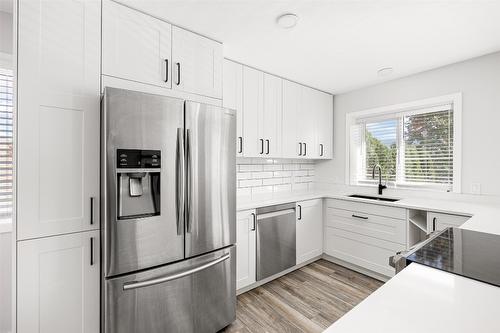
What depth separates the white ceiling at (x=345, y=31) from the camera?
1691 millimetres

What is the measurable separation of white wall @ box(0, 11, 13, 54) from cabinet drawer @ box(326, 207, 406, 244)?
11.6 feet

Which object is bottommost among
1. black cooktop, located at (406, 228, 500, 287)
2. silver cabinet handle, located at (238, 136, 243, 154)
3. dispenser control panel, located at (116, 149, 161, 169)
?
black cooktop, located at (406, 228, 500, 287)

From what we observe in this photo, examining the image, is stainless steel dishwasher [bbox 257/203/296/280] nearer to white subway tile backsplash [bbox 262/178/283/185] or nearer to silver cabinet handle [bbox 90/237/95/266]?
white subway tile backsplash [bbox 262/178/283/185]

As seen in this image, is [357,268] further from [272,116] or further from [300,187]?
[272,116]

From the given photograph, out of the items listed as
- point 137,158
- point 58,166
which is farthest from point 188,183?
point 58,166

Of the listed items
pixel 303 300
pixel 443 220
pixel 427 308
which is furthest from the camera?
pixel 303 300

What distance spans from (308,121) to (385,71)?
106 cm

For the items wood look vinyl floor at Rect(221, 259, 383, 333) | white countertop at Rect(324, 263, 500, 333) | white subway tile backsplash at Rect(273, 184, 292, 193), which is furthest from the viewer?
white subway tile backsplash at Rect(273, 184, 292, 193)

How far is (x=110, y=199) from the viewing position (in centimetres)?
143

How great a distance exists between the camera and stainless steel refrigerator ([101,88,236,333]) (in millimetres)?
1450

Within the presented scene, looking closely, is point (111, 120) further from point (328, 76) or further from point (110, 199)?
point (328, 76)

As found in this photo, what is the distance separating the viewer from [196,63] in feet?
6.58

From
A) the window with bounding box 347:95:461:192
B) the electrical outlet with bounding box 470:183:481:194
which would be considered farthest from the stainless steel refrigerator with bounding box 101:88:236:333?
the electrical outlet with bounding box 470:183:481:194

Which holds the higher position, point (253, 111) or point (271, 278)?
point (253, 111)
